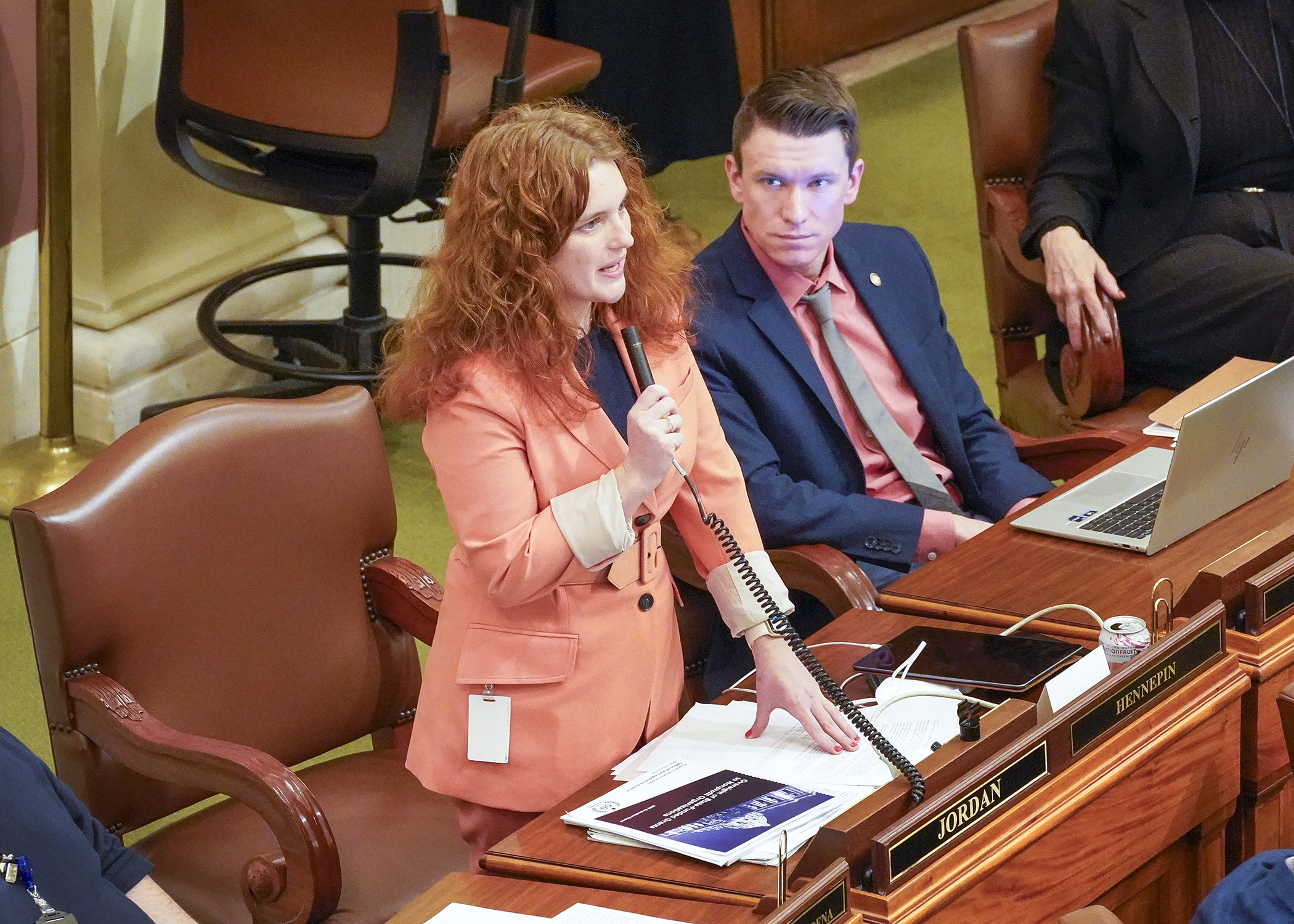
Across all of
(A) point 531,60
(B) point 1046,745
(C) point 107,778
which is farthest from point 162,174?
(B) point 1046,745

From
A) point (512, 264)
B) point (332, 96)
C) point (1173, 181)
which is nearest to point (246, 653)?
point (512, 264)

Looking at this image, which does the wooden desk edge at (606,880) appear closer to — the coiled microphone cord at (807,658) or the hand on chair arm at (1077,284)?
the coiled microphone cord at (807,658)

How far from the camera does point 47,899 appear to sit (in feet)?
5.56

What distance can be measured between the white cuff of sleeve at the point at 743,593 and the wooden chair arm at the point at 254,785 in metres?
0.54

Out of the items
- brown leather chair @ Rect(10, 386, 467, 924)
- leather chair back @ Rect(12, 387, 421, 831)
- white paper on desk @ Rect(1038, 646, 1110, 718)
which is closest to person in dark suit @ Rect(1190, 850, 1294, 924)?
white paper on desk @ Rect(1038, 646, 1110, 718)

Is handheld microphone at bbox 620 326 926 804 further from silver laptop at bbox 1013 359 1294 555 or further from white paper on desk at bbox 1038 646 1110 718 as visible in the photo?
silver laptop at bbox 1013 359 1294 555

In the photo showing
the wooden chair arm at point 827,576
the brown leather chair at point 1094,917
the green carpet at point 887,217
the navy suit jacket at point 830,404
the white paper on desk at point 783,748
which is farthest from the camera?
the green carpet at point 887,217

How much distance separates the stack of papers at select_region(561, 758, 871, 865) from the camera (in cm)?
169

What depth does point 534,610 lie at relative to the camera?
6.77 ft

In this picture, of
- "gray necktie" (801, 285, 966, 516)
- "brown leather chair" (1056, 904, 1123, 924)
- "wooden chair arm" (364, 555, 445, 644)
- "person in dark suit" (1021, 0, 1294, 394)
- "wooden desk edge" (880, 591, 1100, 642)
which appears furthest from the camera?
"person in dark suit" (1021, 0, 1294, 394)

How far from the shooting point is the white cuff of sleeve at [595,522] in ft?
6.41

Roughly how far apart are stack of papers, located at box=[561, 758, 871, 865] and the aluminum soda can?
0.37 meters

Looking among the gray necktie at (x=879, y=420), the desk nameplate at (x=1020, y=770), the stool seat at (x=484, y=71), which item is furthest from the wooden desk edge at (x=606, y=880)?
the stool seat at (x=484, y=71)

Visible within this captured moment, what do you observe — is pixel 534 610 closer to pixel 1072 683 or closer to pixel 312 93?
pixel 1072 683
